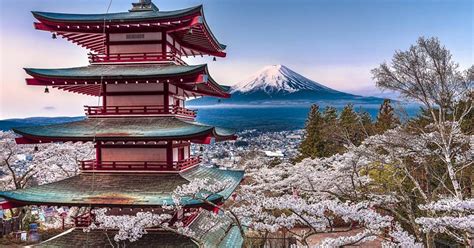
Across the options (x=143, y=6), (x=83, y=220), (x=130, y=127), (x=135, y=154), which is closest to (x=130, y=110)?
(x=130, y=127)

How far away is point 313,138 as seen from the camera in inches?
1375

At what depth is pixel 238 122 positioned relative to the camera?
44.8 m

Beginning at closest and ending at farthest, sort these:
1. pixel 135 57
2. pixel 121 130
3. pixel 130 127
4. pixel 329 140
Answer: pixel 121 130
pixel 130 127
pixel 135 57
pixel 329 140

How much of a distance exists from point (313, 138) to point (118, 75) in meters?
25.7

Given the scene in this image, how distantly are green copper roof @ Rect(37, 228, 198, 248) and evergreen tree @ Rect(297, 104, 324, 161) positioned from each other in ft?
80.1

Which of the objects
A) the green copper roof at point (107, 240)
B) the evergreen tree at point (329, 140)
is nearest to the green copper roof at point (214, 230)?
the green copper roof at point (107, 240)

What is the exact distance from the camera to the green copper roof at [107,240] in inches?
408

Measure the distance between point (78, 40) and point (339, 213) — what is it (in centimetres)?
978

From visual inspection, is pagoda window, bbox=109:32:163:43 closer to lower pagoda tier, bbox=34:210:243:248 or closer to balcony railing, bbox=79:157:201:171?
balcony railing, bbox=79:157:201:171

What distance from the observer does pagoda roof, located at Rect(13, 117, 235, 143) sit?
1068 centimetres

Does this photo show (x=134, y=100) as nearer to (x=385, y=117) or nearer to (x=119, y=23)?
(x=119, y=23)

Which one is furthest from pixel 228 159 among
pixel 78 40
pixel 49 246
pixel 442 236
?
pixel 49 246

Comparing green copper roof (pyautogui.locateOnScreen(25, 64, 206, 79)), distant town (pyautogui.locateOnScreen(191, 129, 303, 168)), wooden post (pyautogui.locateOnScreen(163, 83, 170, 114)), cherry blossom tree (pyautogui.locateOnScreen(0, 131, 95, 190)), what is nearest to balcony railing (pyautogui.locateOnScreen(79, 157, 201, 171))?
wooden post (pyautogui.locateOnScreen(163, 83, 170, 114))

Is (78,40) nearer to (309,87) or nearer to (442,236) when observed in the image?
(442,236)
